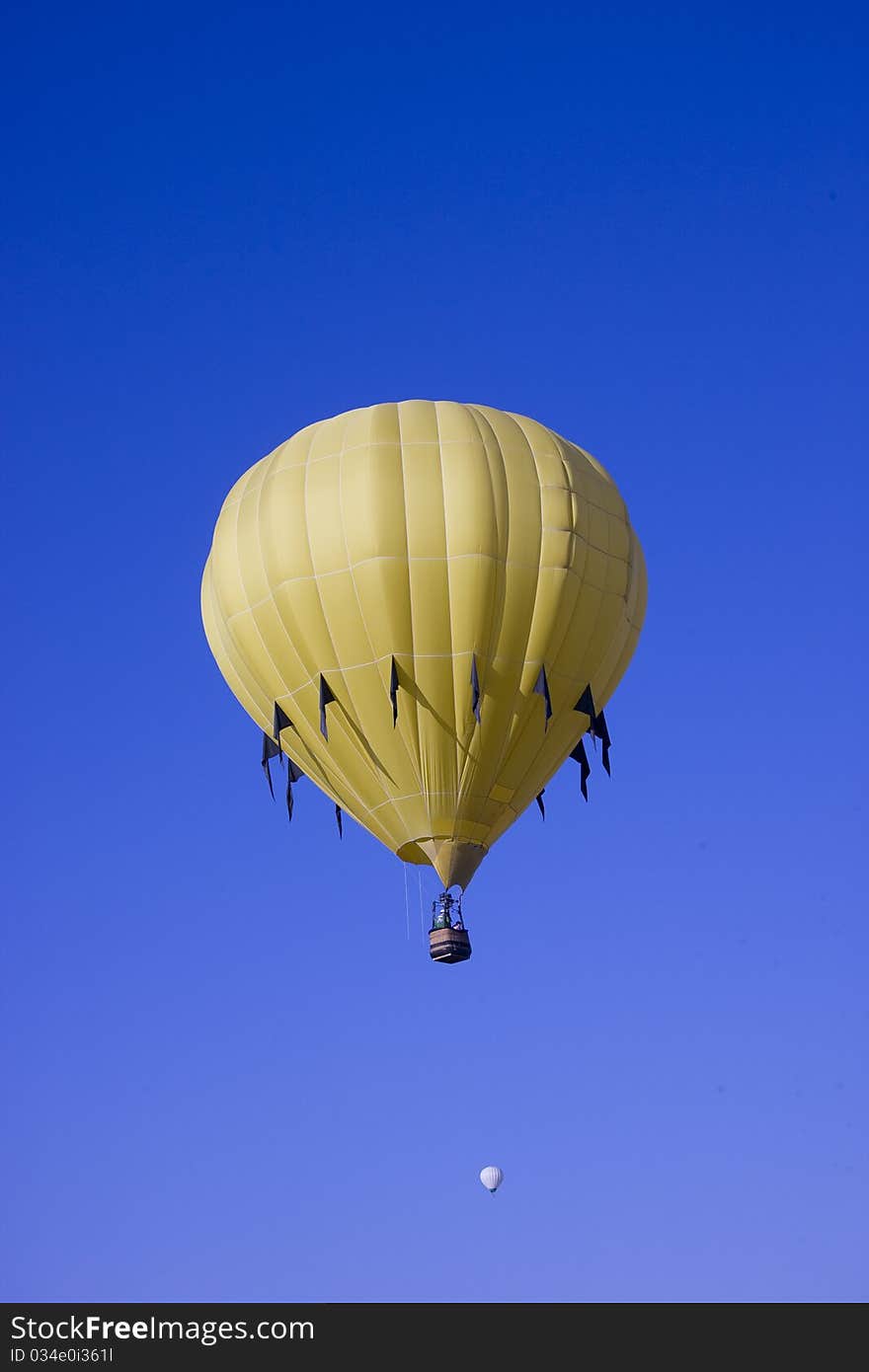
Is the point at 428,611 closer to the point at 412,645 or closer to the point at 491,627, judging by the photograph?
the point at 412,645

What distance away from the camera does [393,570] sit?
4044cm

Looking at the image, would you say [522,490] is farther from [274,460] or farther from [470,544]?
[274,460]

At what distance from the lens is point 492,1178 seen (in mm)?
48844

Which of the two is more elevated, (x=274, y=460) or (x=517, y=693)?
(x=274, y=460)

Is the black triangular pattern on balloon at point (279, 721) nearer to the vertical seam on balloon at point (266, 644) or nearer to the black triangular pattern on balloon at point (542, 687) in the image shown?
the vertical seam on balloon at point (266, 644)

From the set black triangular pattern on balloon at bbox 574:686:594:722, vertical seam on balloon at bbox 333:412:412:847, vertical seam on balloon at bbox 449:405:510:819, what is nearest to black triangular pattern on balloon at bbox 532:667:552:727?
vertical seam on balloon at bbox 449:405:510:819

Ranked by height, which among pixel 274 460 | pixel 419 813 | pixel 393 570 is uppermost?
pixel 274 460

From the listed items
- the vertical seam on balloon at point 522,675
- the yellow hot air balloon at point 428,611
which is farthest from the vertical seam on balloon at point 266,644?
the vertical seam on balloon at point 522,675

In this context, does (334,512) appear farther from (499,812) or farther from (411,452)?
(499,812)

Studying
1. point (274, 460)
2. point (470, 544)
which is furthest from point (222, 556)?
point (470, 544)

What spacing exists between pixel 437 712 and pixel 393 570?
2196mm

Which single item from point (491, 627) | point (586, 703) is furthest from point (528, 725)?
point (491, 627)

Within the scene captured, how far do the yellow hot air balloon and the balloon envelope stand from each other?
8.83 metres

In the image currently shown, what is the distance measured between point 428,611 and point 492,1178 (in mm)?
12696
